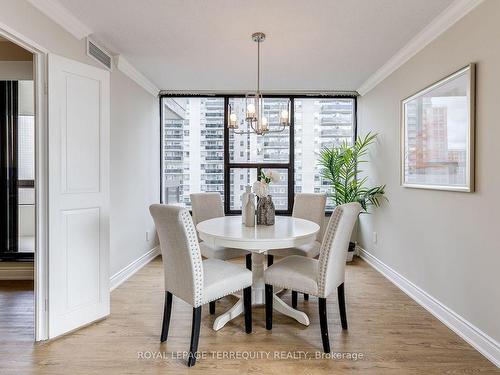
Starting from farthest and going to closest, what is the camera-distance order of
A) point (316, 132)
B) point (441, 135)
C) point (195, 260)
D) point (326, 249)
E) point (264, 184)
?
point (316, 132)
point (264, 184)
point (441, 135)
point (326, 249)
point (195, 260)

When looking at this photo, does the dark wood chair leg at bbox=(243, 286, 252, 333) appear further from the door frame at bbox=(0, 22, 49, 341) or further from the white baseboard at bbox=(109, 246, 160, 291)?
the white baseboard at bbox=(109, 246, 160, 291)

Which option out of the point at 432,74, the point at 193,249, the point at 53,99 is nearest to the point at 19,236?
the point at 53,99

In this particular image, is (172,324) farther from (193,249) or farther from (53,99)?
(53,99)

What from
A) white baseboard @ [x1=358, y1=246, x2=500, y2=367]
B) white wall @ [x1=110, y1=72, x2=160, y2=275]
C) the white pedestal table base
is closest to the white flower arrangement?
the white pedestal table base

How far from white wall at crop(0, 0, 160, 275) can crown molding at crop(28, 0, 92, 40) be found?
0.12 ft

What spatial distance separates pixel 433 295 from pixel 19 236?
4.15 metres

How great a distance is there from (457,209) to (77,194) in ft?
9.29

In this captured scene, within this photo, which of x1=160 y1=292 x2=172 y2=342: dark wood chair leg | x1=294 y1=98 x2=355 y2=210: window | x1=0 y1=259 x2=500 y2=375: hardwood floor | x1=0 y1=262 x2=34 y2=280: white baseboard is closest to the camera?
x1=0 y1=259 x2=500 y2=375: hardwood floor

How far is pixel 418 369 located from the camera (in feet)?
5.87

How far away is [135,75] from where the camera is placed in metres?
3.41

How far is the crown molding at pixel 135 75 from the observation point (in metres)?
3.05

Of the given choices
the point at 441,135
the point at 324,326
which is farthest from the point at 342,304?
the point at 441,135

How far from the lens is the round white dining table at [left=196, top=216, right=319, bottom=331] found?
1988 mm

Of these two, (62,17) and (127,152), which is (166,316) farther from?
(62,17)
